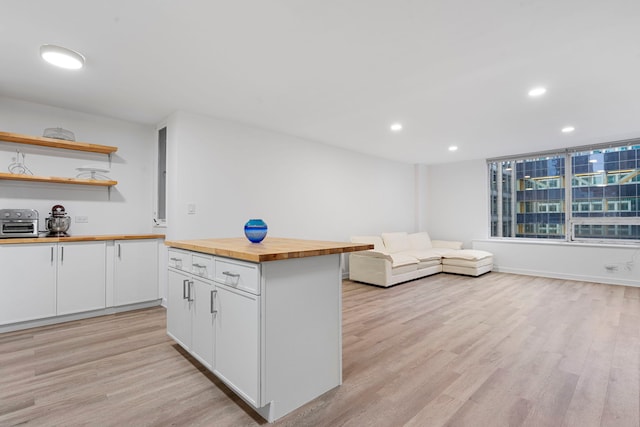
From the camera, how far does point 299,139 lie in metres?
5.03

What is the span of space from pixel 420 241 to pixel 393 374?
16.1 ft

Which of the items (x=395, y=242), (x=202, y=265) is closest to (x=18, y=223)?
(x=202, y=265)

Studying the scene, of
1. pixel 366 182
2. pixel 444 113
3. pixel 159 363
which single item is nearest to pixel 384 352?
pixel 159 363

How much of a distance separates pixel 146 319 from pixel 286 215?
2.29 meters

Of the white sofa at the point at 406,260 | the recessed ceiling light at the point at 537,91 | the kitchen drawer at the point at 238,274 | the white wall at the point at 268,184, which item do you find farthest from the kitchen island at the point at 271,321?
the white sofa at the point at 406,260

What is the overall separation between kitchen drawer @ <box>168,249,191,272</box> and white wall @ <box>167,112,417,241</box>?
1.13 metres

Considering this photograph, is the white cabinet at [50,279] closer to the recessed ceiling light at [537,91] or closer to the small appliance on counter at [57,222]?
the small appliance on counter at [57,222]

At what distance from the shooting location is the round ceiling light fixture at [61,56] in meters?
2.35

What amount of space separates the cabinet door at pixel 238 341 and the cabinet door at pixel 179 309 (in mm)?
491

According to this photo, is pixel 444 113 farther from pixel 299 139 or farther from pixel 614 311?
pixel 614 311

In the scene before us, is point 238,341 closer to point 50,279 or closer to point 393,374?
point 393,374

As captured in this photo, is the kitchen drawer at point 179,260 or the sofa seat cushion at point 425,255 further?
the sofa seat cushion at point 425,255

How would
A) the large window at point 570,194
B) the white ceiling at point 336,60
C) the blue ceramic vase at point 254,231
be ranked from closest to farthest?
1. the white ceiling at point 336,60
2. the blue ceramic vase at point 254,231
3. the large window at point 570,194

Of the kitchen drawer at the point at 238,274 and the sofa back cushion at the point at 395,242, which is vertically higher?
the kitchen drawer at the point at 238,274
